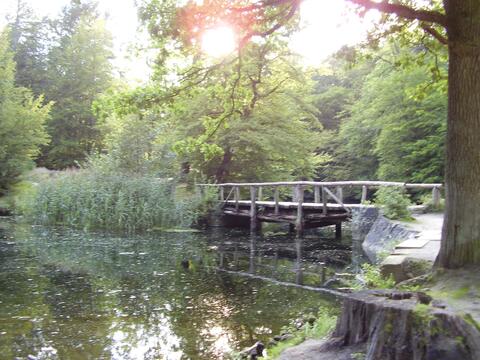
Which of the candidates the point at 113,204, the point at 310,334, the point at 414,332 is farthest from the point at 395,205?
the point at 113,204

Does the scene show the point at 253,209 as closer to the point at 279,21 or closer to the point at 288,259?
the point at 288,259

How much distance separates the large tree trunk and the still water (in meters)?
2.13

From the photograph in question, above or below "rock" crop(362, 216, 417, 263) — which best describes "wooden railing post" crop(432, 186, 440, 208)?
above

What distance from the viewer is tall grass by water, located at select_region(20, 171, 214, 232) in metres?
15.6

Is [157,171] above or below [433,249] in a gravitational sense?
above

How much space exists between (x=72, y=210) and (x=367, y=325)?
1456cm

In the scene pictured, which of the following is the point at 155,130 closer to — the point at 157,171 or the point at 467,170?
the point at 157,171

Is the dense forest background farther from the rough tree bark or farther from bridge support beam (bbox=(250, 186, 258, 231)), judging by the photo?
bridge support beam (bbox=(250, 186, 258, 231))

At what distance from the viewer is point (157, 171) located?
17.6 meters

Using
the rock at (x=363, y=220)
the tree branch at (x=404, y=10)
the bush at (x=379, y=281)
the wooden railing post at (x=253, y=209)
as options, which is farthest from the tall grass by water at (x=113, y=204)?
the tree branch at (x=404, y=10)

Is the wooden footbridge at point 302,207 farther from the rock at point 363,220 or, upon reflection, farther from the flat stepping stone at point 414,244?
the flat stepping stone at point 414,244

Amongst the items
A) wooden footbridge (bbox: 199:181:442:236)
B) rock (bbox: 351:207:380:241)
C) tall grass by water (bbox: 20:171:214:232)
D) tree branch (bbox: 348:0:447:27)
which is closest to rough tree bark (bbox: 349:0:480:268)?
tree branch (bbox: 348:0:447:27)

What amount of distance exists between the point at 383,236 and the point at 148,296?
16.5ft

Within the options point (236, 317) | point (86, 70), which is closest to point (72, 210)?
point (236, 317)
